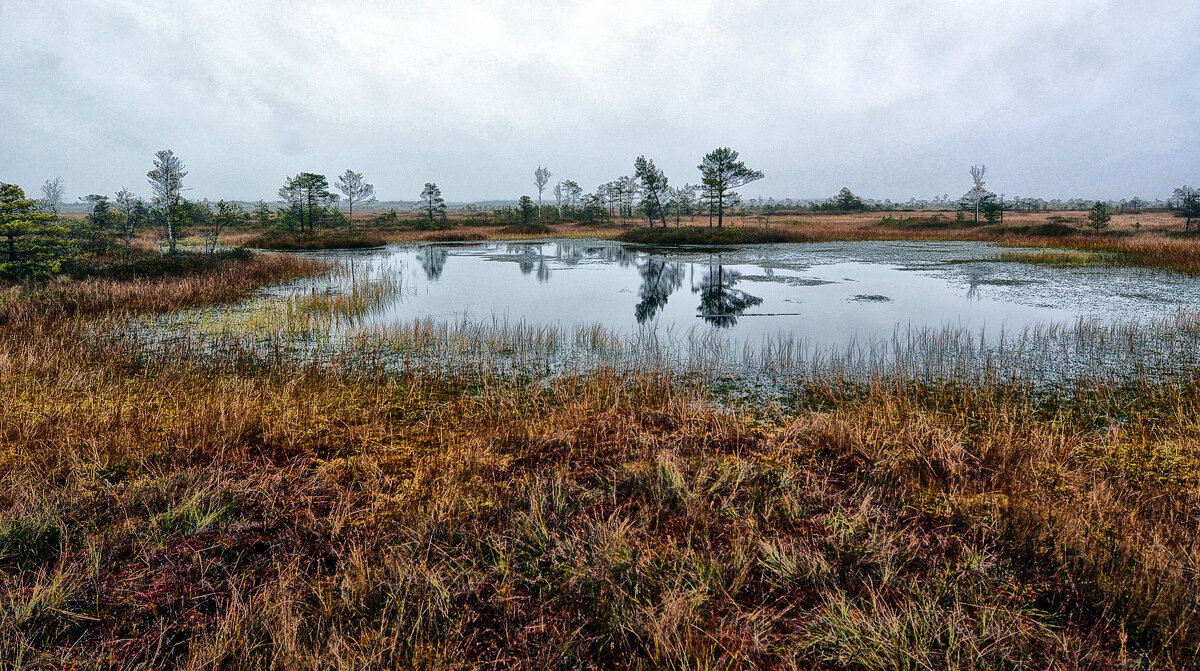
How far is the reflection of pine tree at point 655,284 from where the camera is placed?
14.9 meters

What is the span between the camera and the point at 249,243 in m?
36.0

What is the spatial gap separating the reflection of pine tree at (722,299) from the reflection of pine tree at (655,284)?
109 centimetres

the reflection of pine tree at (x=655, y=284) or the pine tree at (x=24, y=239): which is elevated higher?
the pine tree at (x=24, y=239)

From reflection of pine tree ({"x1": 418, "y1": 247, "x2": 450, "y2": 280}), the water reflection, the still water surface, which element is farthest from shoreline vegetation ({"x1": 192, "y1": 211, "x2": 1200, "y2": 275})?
reflection of pine tree ({"x1": 418, "y1": 247, "x2": 450, "y2": 280})

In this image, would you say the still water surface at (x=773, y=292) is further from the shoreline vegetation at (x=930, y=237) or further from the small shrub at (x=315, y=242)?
the small shrub at (x=315, y=242)

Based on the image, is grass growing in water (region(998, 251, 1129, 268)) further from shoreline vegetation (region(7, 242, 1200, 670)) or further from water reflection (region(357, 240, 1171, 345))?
shoreline vegetation (region(7, 242, 1200, 670))

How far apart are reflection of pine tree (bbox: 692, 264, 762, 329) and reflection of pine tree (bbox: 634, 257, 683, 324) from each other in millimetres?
1090

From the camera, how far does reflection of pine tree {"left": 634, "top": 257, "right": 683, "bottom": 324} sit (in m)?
14.9

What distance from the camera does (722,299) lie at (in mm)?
16500

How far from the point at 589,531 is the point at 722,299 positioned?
13.6m

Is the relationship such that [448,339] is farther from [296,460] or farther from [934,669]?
[934,669]

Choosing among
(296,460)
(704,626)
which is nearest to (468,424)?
(296,460)

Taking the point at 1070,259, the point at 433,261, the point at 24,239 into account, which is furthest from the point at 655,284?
the point at 1070,259

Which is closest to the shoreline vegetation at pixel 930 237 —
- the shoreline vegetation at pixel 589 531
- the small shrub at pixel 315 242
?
the small shrub at pixel 315 242
